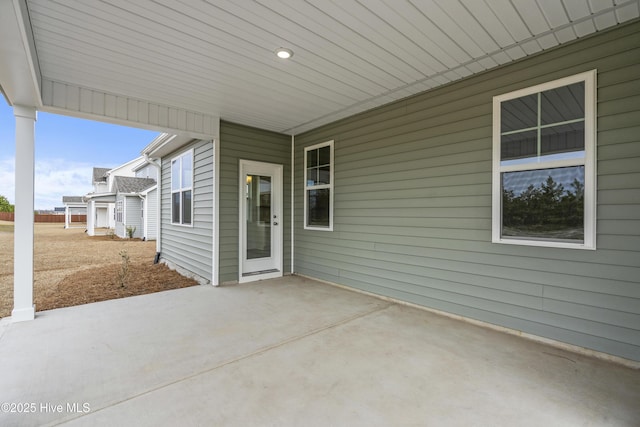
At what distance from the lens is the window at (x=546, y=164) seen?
258cm

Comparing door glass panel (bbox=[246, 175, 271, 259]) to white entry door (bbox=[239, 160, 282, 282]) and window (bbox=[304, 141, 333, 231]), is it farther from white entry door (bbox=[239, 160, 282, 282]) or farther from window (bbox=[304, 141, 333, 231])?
window (bbox=[304, 141, 333, 231])

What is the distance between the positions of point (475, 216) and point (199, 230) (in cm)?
465

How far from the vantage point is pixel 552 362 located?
2.44m

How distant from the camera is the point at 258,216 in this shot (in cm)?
557

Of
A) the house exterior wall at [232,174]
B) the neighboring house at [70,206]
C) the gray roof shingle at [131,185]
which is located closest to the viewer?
the house exterior wall at [232,174]

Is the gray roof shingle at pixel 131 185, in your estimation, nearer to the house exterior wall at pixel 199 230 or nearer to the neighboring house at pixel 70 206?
the neighboring house at pixel 70 206

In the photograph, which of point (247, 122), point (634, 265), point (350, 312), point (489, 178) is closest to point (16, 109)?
point (247, 122)

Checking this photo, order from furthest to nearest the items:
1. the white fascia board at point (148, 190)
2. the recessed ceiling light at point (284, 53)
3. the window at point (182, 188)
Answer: the white fascia board at point (148, 190), the window at point (182, 188), the recessed ceiling light at point (284, 53)

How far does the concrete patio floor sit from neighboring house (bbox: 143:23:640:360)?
49 cm

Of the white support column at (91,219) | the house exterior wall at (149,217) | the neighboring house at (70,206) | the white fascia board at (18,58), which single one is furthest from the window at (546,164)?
the neighboring house at (70,206)

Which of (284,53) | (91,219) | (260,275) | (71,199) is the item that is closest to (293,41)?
(284,53)

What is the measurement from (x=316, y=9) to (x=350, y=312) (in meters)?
3.21

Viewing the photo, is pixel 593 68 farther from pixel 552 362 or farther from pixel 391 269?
pixel 391 269

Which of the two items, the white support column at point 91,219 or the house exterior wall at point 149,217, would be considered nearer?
the house exterior wall at point 149,217
